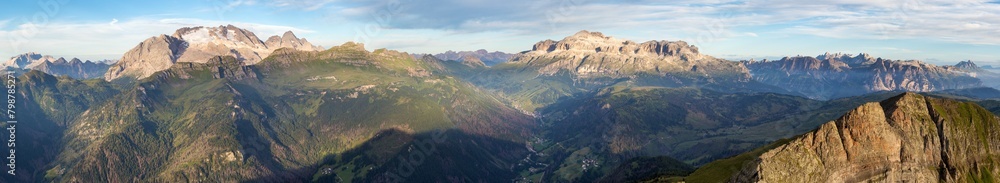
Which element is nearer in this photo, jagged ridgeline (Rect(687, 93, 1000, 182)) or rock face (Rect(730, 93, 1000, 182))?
rock face (Rect(730, 93, 1000, 182))

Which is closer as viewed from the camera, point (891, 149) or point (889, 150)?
point (889, 150)

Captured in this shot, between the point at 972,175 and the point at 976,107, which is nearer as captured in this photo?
the point at 972,175

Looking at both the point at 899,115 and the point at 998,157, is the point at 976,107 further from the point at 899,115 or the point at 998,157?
the point at 899,115

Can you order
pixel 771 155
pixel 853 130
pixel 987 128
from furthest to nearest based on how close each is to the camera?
pixel 987 128
pixel 853 130
pixel 771 155

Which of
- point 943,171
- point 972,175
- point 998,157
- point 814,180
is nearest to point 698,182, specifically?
point 814,180

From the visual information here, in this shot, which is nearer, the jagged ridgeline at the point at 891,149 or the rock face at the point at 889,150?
the rock face at the point at 889,150

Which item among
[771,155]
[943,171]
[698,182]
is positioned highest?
[771,155]

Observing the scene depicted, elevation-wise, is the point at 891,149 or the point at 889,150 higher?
the point at 891,149

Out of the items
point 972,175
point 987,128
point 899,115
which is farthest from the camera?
point 987,128
